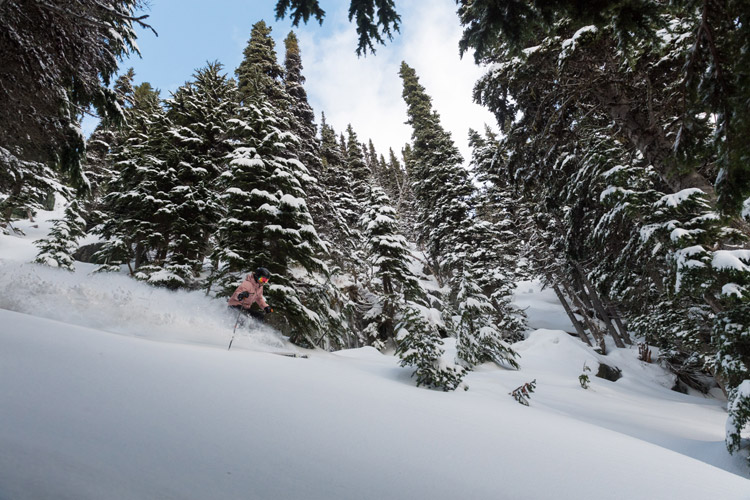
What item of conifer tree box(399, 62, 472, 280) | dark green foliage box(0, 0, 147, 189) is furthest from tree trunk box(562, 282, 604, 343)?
dark green foliage box(0, 0, 147, 189)

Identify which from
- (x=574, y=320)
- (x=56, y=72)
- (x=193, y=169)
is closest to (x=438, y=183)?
(x=574, y=320)

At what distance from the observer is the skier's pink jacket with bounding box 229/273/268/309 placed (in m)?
7.64

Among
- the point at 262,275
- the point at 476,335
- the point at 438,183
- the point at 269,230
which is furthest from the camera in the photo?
the point at 438,183

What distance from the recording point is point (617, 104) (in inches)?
344

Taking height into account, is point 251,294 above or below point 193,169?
below

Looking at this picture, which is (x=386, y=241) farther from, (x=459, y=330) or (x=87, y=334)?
(x=87, y=334)

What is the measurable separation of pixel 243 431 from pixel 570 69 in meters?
12.2

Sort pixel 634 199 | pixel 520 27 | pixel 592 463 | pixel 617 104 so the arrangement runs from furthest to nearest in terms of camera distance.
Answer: pixel 634 199 < pixel 617 104 < pixel 520 27 < pixel 592 463

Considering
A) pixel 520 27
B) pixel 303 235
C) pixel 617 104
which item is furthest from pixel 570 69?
pixel 303 235

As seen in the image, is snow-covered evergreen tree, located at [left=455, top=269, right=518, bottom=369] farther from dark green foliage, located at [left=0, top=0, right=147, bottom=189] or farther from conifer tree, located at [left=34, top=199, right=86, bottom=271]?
conifer tree, located at [left=34, top=199, right=86, bottom=271]

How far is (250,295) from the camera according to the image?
7766 millimetres

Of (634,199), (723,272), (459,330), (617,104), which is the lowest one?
(459,330)

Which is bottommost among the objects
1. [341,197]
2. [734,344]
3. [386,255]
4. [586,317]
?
[734,344]

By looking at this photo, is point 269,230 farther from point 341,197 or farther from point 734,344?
point 341,197
